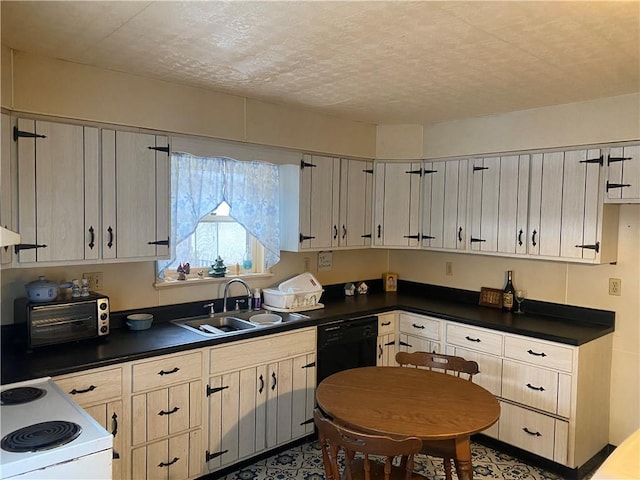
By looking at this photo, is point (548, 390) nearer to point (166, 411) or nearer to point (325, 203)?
point (325, 203)

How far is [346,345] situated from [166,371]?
1.40 meters

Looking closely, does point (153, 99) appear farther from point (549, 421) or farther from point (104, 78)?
point (549, 421)

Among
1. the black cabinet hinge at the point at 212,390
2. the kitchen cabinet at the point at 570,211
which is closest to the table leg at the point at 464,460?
the black cabinet hinge at the point at 212,390

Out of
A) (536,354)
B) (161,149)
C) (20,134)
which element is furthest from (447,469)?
(20,134)

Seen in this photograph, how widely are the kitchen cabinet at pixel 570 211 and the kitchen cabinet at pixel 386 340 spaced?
3.86 feet

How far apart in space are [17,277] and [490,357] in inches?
119

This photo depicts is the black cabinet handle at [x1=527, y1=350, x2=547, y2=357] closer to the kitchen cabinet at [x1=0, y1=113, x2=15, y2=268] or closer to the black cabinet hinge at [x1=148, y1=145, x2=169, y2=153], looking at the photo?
the black cabinet hinge at [x1=148, y1=145, x2=169, y2=153]

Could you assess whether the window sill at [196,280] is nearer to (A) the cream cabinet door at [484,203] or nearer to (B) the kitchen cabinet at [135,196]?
(B) the kitchen cabinet at [135,196]

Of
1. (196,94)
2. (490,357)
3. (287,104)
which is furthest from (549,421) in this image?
(196,94)

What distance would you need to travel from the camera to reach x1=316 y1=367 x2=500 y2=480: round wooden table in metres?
2.12

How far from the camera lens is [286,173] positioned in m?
3.75

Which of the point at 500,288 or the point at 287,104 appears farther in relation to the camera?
the point at 500,288

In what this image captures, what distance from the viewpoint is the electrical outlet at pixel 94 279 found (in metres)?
2.92

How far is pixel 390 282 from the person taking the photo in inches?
181
